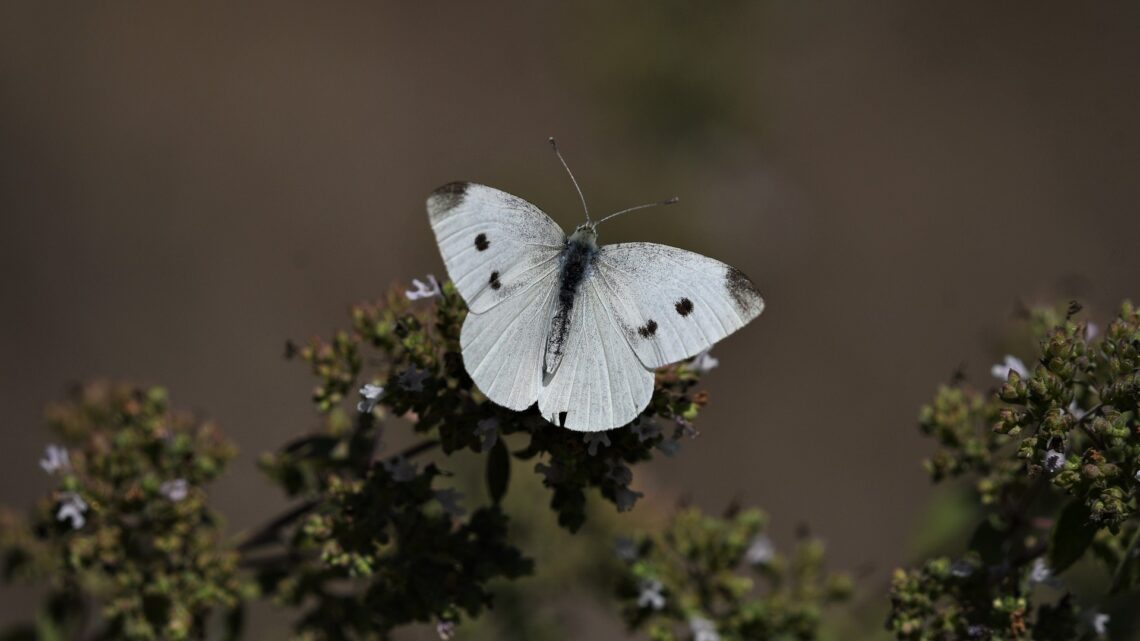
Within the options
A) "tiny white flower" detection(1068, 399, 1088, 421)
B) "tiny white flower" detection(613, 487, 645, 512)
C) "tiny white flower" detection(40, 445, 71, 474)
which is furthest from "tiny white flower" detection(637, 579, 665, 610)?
"tiny white flower" detection(40, 445, 71, 474)

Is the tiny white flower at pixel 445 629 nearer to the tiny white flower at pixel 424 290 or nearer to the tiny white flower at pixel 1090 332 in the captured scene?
the tiny white flower at pixel 424 290

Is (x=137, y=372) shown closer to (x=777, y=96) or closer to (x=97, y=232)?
(x=97, y=232)

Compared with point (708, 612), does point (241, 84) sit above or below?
above

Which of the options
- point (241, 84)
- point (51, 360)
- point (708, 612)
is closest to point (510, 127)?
point (241, 84)

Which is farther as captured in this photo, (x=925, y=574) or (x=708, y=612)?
(x=708, y=612)

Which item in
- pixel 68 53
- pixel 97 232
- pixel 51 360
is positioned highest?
pixel 68 53

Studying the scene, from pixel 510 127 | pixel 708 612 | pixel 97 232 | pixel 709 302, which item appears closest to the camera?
pixel 709 302

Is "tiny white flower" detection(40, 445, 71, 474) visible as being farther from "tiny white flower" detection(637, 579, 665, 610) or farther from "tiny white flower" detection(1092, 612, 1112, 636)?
"tiny white flower" detection(1092, 612, 1112, 636)

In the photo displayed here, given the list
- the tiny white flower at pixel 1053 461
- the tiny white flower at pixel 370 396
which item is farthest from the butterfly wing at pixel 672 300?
the tiny white flower at pixel 1053 461
